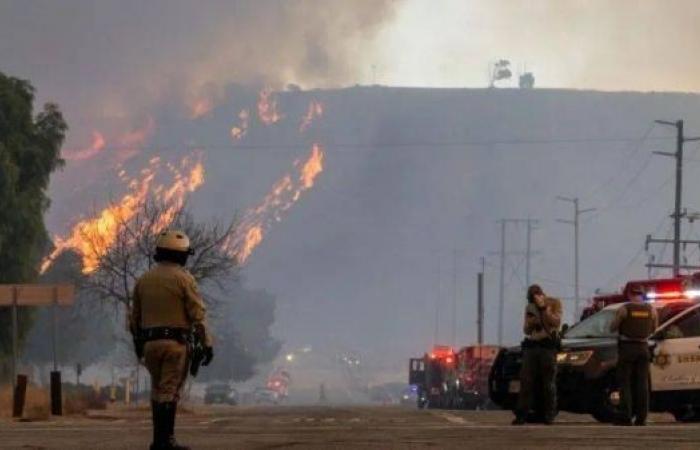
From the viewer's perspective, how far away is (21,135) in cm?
5353

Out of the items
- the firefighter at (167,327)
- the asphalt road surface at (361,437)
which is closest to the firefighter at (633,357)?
the asphalt road surface at (361,437)

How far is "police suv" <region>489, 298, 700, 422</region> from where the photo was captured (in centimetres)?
2164

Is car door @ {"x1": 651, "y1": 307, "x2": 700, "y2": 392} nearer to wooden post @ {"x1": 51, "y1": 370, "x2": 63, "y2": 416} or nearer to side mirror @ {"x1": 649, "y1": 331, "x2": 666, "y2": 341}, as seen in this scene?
side mirror @ {"x1": 649, "y1": 331, "x2": 666, "y2": 341}

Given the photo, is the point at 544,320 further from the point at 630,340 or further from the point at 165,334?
the point at 165,334

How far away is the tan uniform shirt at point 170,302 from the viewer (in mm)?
13047

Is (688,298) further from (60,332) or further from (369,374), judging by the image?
(369,374)

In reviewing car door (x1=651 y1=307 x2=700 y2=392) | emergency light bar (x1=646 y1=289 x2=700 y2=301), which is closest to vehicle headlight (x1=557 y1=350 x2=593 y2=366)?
car door (x1=651 y1=307 x2=700 y2=392)

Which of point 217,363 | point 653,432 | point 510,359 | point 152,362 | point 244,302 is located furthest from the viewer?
point 244,302

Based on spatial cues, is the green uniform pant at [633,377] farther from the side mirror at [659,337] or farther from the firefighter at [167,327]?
the firefighter at [167,327]

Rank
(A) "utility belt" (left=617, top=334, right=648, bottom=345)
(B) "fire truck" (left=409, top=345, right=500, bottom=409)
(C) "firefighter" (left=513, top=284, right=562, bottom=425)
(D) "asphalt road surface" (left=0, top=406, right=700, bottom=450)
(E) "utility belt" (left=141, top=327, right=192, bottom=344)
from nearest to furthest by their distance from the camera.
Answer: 1. (E) "utility belt" (left=141, top=327, right=192, bottom=344)
2. (D) "asphalt road surface" (left=0, top=406, right=700, bottom=450)
3. (C) "firefighter" (left=513, top=284, right=562, bottom=425)
4. (A) "utility belt" (left=617, top=334, right=648, bottom=345)
5. (B) "fire truck" (left=409, top=345, right=500, bottom=409)

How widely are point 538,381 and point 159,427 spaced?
899 cm

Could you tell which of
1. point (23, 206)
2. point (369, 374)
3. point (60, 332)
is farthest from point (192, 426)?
point (369, 374)

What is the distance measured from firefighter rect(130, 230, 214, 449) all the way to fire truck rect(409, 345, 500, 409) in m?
37.6

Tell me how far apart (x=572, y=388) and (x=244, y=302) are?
13486cm
